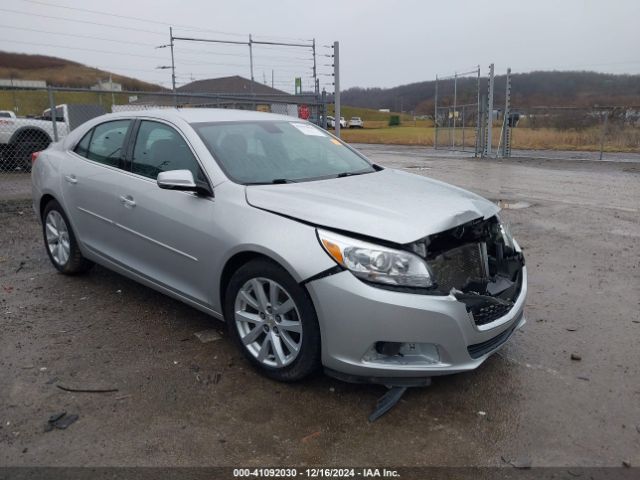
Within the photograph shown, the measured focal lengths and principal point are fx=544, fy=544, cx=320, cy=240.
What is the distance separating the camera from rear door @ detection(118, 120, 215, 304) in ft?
11.6

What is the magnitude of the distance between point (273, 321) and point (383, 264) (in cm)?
79

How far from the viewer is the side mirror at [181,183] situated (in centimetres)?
347

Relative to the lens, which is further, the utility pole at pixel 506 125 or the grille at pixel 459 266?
the utility pole at pixel 506 125

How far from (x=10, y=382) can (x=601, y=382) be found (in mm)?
3549

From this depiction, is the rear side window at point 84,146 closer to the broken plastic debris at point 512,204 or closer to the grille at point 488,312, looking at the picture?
the grille at point 488,312

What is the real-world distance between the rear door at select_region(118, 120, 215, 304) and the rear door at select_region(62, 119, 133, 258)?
16 centimetres

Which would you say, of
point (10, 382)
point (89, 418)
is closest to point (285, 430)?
point (89, 418)

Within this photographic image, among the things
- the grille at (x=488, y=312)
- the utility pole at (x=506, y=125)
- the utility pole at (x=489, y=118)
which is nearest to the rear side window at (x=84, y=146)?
the grille at (x=488, y=312)

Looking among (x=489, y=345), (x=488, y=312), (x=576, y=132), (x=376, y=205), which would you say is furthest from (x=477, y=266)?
(x=576, y=132)

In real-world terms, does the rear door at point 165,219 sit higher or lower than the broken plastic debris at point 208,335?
higher

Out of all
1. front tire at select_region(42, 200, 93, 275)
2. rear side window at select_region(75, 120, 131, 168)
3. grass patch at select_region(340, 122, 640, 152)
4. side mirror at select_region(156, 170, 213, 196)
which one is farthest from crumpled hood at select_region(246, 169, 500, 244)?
grass patch at select_region(340, 122, 640, 152)

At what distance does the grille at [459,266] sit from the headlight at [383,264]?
0.16m

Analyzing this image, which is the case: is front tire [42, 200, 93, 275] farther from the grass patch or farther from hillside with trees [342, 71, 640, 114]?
the grass patch

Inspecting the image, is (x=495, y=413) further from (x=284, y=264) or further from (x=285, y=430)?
(x=284, y=264)
